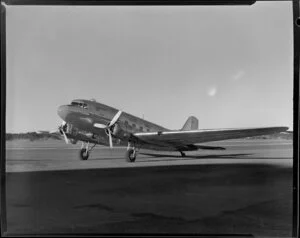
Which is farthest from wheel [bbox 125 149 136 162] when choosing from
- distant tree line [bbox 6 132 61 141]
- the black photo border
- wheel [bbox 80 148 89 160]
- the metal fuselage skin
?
the black photo border

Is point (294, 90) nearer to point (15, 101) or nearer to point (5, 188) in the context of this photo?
point (15, 101)

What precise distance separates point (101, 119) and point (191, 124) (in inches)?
41.8

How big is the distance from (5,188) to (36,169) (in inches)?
11.5

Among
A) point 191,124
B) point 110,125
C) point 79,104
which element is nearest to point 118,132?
point 110,125

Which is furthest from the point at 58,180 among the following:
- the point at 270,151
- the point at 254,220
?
the point at 270,151

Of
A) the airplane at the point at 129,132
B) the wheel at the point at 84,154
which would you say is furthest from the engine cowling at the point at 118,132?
the wheel at the point at 84,154

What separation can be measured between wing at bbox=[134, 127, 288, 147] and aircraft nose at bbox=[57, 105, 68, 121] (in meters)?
0.84

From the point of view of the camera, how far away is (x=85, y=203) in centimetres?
265

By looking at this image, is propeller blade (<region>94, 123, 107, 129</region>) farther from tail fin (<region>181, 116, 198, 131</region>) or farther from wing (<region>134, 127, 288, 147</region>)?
tail fin (<region>181, 116, 198, 131</region>)

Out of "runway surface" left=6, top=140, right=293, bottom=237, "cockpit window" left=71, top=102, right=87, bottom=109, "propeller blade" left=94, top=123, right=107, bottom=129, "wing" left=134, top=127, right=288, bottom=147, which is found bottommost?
"runway surface" left=6, top=140, right=293, bottom=237

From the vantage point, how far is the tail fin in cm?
284

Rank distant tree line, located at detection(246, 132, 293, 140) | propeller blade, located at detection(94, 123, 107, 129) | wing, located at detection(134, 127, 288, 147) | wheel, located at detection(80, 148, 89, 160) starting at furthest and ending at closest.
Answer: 1. propeller blade, located at detection(94, 123, 107, 129)
2. wheel, located at detection(80, 148, 89, 160)
3. wing, located at detection(134, 127, 288, 147)
4. distant tree line, located at detection(246, 132, 293, 140)

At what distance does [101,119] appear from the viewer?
3.39 meters

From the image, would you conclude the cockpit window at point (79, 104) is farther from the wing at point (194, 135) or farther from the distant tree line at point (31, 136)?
the wing at point (194, 135)
